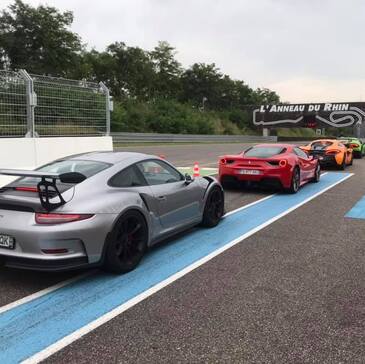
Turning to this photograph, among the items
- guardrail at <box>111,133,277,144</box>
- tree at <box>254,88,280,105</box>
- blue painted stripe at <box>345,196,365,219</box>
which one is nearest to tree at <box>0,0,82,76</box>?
guardrail at <box>111,133,277,144</box>

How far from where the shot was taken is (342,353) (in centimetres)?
330

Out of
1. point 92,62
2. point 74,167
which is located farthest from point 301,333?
point 92,62

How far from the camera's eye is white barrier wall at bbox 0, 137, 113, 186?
366 inches

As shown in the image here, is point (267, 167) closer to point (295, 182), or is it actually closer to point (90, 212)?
point (295, 182)

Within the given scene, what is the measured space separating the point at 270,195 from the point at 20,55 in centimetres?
4139

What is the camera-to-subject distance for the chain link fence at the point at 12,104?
372 inches

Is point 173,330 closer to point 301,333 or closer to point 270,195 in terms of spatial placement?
point 301,333

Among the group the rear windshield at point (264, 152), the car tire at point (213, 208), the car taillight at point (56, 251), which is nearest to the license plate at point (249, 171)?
the rear windshield at point (264, 152)

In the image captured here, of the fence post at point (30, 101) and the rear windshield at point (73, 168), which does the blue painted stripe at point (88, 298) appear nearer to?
the rear windshield at point (73, 168)

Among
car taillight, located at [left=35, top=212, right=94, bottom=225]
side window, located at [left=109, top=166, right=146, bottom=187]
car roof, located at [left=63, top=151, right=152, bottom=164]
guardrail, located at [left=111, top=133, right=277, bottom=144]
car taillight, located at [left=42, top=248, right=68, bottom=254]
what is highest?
car roof, located at [left=63, top=151, right=152, bottom=164]

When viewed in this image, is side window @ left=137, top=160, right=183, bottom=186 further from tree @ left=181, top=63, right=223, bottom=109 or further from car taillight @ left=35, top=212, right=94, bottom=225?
tree @ left=181, top=63, right=223, bottom=109

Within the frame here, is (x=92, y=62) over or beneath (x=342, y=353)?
over

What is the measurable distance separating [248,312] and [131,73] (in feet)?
196

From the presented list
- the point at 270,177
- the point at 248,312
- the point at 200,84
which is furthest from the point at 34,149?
the point at 200,84
